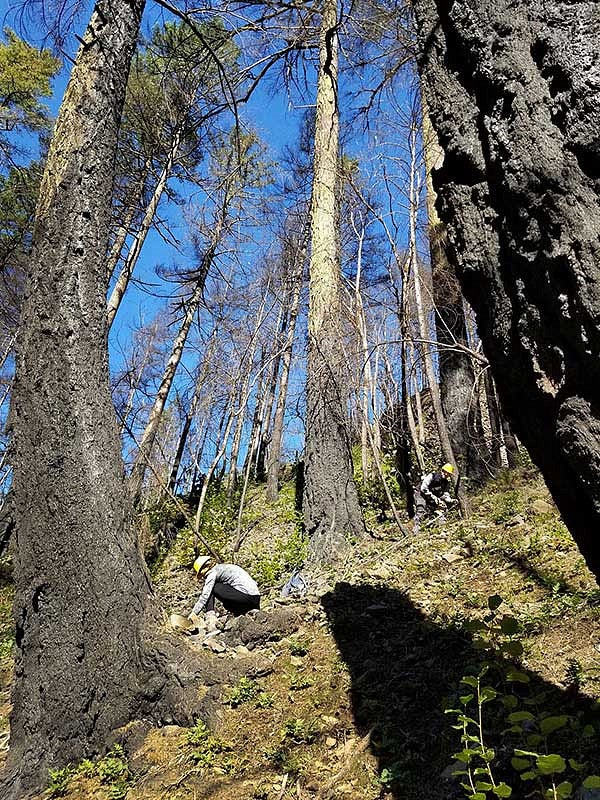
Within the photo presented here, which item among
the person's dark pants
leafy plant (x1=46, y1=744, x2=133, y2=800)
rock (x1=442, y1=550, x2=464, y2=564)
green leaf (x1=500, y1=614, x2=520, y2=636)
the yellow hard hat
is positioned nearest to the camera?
green leaf (x1=500, y1=614, x2=520, y2=636)

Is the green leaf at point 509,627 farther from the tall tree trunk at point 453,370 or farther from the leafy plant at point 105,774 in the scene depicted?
the tall tree trunk at point 453,370

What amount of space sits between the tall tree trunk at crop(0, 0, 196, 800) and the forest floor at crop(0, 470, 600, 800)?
0.29 meters

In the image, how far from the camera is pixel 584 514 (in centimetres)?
118

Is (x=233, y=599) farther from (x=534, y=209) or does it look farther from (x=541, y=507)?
(x=534, y=209)

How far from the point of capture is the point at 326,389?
6684 millimetres

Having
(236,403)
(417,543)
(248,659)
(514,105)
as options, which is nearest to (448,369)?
(417,543)

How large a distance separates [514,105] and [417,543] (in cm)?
505

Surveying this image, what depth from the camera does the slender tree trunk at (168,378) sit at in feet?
30.4

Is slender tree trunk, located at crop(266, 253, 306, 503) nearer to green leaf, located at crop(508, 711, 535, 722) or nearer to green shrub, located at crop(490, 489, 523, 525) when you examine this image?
green shrub, located at crop(490, 489, 523, 525)

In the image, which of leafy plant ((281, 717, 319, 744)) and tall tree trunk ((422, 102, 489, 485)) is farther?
tall tree trunk ((422, 102, 489, 485))

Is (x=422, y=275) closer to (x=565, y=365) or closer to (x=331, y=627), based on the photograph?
(x=331, y=627)

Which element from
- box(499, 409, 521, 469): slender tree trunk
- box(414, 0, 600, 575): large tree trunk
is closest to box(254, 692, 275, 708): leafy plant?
box(414, 0, 600, 575): large tree trunk

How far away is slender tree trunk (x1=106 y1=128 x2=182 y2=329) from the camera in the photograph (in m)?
9.08

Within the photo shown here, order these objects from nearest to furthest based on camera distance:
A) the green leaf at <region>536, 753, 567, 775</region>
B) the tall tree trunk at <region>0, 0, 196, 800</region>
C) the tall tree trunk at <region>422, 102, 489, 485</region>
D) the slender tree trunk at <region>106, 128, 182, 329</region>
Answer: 1. the green leaf at <region>536, 753, 567, 775</region>
2. the tall tree trunk at <region>0, 0, 196, 800</region>
3. the tall tree trunk at <region>422, 102, 489, 485</region>
4. the slender tree trunk at <region>106, 128, 182, 329</region>
